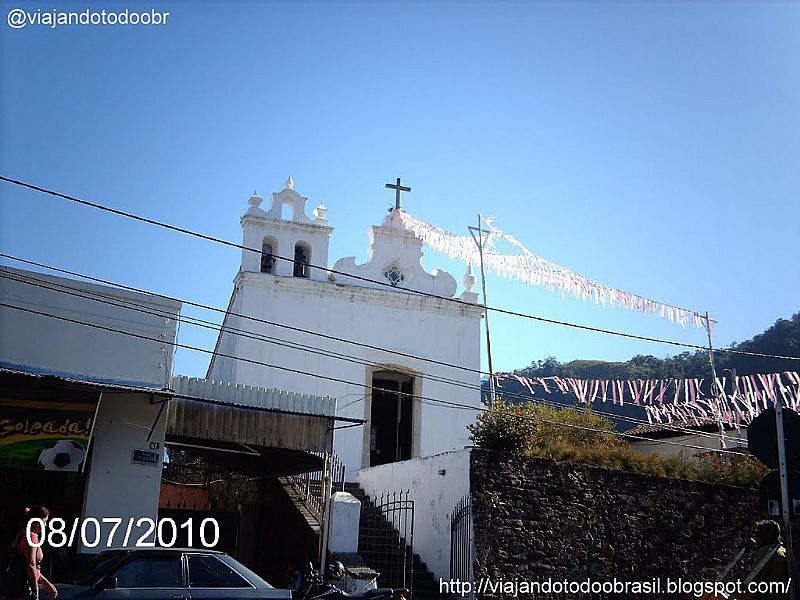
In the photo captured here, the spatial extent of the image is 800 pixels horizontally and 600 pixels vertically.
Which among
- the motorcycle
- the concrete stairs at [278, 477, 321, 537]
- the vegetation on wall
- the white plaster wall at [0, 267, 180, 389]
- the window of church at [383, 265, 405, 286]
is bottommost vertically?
the motorcycle

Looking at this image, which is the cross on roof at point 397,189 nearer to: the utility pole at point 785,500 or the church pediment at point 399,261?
the church pediment at point 399,261

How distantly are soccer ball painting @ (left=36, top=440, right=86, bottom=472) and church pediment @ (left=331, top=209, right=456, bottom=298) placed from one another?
11824 millimetres

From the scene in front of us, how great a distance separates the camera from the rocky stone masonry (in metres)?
13.8

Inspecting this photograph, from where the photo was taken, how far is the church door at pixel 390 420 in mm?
21125

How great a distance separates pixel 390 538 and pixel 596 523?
3823mm

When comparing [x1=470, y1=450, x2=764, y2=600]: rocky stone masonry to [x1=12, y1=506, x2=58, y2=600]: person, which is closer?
[x1=12, y1=506, x2=58, y2=600]: person

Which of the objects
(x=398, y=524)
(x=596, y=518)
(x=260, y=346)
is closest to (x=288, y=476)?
(x=398, y=524)

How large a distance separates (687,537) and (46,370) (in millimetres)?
12018

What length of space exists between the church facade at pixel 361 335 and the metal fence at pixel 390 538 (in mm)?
3449

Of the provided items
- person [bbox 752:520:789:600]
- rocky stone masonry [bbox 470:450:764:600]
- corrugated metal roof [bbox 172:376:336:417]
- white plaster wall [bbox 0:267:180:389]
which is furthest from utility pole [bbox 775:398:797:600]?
white plaster wall [bbox 0:267:180:389]

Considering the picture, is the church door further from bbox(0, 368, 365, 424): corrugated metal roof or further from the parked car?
the parked car

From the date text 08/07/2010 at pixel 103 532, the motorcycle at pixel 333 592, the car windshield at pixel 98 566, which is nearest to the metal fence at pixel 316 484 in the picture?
the motorcycle at pixel 333 592

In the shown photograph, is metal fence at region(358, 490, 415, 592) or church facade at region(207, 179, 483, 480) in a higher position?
church facade at region(207, 179, 483, 480)

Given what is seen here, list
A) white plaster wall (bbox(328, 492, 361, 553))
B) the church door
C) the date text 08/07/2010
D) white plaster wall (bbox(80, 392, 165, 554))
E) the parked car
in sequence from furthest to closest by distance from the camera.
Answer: the church door
white plaster wall (bbox(328, 492, 361, 553))
white plaster wall (bbox(80, 392, 165, 554))
the date text 08/07/2010
the parked car
